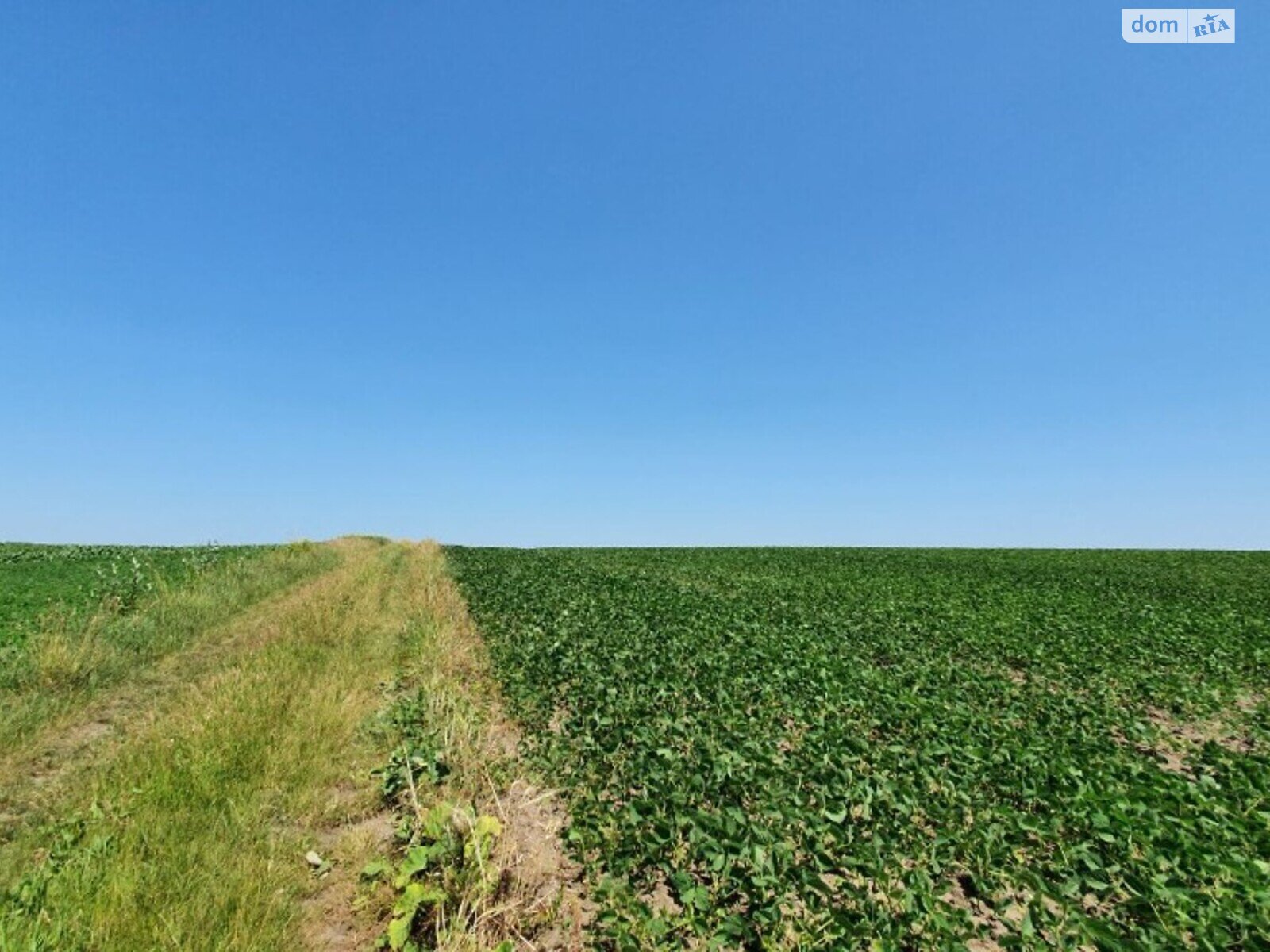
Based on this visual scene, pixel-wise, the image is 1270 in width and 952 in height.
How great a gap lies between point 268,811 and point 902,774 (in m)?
6.60

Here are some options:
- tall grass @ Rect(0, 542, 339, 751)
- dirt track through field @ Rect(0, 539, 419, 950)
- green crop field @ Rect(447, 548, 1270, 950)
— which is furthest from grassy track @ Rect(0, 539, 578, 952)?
green crop field @ Rect(447, 548, 1270, 950)

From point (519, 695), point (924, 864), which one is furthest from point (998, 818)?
point (519, 695)

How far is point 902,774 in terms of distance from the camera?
6672 millimetres

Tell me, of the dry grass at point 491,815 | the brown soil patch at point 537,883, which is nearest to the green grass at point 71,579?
the dry grass at point 491,815

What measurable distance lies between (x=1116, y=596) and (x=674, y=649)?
20456 mm

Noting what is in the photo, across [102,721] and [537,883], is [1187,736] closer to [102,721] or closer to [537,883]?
[537,883]

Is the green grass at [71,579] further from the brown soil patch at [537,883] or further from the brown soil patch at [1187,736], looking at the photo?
the brown soil patch at [1187,736]

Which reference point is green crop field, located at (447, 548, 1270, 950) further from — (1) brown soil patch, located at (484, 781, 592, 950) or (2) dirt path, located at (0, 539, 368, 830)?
(2) dirt path, located at (0, 539, 368, 830)

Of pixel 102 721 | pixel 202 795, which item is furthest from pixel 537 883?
pixel 102 721

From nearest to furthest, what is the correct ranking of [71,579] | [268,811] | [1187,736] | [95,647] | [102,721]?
[268,811] < [102,721] < [1187,736] < [95,647] < [71,579]

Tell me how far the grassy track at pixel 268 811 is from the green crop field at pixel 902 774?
84 cm

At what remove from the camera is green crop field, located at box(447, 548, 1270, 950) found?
4332mm

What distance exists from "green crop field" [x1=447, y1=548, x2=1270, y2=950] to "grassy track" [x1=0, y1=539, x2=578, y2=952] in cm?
84

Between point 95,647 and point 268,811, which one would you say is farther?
point 95,647
